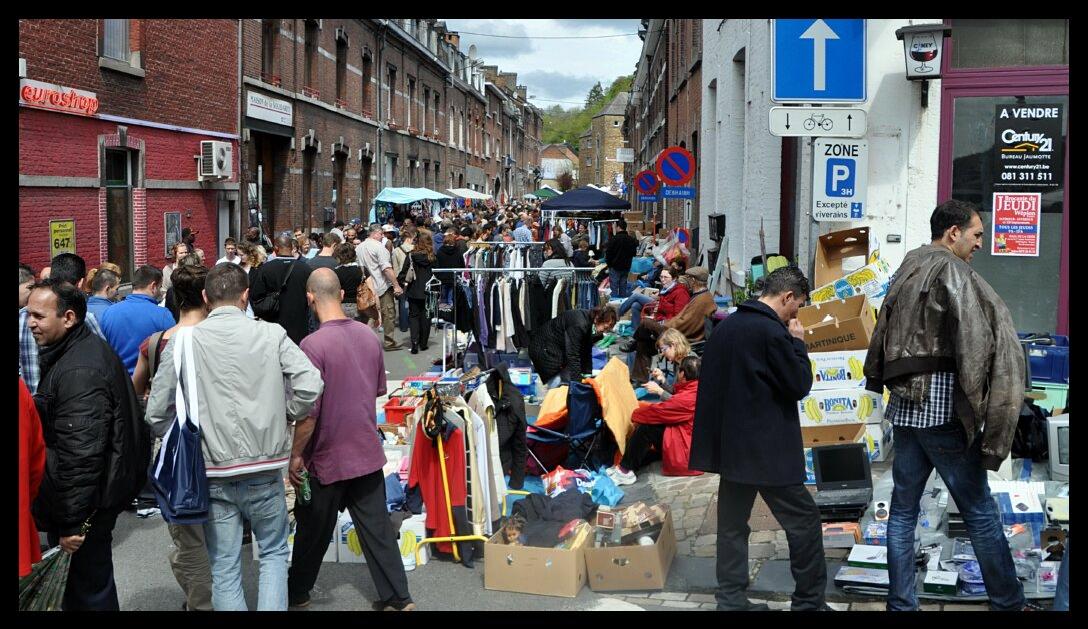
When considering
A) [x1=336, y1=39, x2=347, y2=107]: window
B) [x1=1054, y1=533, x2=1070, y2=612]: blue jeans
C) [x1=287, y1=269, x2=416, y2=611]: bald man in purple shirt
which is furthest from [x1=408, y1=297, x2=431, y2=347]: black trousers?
[x1=336, y1=39, x2=347, y2=107]: window

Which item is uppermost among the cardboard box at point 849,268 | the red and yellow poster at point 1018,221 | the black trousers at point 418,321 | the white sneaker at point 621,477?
the red and yellow poster at point 1018,221

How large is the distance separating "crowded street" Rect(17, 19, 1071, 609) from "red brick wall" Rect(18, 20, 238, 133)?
13 centimetres

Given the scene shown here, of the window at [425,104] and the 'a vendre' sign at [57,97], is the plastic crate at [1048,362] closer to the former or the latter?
the 'a vendre' sign at [57,97]

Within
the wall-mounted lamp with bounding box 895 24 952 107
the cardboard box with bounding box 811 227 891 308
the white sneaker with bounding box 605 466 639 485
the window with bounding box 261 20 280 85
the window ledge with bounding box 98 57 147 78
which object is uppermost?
the window with bounding box 261 20 280 85

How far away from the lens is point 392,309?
48.4 ft

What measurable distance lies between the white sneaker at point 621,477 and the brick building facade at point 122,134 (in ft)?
27.9

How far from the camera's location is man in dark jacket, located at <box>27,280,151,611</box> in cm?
460

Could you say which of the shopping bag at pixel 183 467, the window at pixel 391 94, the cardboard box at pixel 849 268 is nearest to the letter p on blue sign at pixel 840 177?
the cardboard box at pixel 849 268

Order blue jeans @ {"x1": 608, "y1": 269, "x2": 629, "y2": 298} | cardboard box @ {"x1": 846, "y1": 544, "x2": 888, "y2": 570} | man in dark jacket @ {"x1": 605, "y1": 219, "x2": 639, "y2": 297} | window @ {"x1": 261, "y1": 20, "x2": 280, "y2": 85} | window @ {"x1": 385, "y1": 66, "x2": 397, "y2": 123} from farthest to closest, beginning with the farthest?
window @ {"x1": 385, "y1": 66, "x2": 397, "y2": 123}
window @ {"x1": 261, "y1": 20, "x2": 280, "y2": 85}
blue jeans @ {"x1": 608, "y1": 269, "x2": 629, "y2": 298}
man in dark jacket @ {"x1": 605, "y1": 219, "x2": 639, "y2": 297}
cardboard box @ {"x1": 846, "y1": 544, "x2": 888, "y2": 570}

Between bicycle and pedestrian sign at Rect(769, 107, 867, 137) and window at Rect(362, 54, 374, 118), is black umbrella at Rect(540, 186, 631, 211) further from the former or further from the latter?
bicycle and pedestrian sign at Rect(769, 107, 867, 137)

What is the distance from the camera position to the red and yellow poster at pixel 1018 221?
9.50 meters

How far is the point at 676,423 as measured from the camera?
8.10 m

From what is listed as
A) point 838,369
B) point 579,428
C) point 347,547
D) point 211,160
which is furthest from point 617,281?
point 347,547
